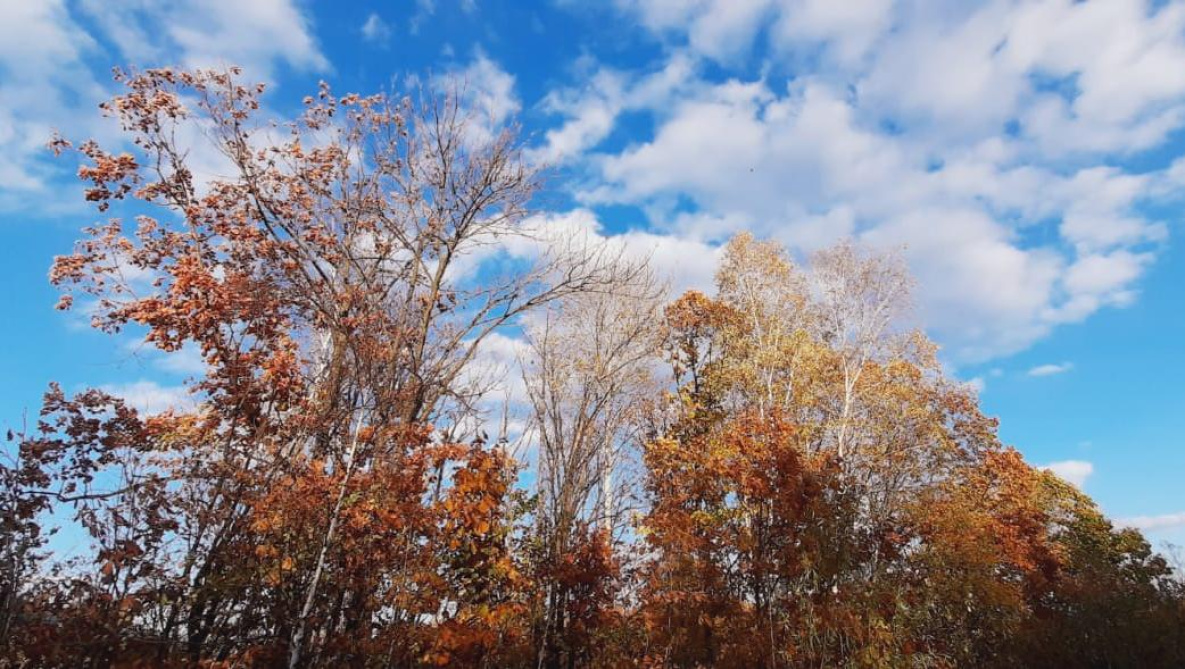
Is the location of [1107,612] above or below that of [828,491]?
below

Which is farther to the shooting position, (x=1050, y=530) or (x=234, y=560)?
(x=1050, y=530)

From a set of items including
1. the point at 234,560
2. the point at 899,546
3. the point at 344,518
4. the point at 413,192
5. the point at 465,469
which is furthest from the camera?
the point at 899,546

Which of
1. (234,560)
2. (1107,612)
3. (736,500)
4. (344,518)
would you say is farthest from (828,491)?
(234,560)

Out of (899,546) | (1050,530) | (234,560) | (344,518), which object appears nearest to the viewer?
(234,560)

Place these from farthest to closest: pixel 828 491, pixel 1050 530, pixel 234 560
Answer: pixel 1050 530, pixel 828 491, pixel 234 560

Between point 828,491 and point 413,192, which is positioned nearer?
point 413,192

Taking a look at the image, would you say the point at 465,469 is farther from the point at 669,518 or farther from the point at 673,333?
the point at 673,333

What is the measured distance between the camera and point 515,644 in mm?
8773

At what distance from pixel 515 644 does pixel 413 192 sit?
7.08 m

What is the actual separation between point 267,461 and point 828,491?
12189mm

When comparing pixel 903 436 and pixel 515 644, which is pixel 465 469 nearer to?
pixel 515 644

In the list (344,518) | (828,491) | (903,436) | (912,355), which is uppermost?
(912,355)

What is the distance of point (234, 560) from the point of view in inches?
250

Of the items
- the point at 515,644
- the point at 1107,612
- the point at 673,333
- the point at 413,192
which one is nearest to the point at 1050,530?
the point at 1107,612
